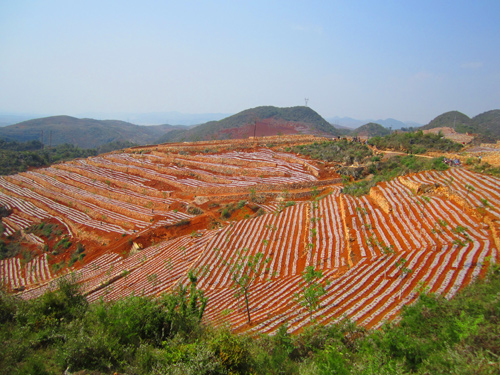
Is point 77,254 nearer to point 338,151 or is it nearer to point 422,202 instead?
point 422,202

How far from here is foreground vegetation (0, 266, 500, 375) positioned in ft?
12.9

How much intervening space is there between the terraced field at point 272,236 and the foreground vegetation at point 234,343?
147cm

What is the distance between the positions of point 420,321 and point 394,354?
3.33 feet

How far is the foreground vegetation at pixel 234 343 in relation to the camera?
393cm

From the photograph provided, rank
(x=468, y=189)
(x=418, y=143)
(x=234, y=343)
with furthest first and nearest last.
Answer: (x=418, y=143) < (x=468, y=189) < (x=234, y=343)

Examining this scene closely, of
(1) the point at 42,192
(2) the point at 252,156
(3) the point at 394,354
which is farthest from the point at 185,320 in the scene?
(1) the point at 42,192

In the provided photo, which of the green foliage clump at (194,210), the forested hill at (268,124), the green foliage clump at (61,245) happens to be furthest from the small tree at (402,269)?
A: the forested hill at (268,124)

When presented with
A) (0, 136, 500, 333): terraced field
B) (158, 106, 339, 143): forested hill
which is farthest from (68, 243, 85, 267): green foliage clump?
(158, 106, 339, 143): forested hill

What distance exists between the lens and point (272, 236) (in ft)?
43.0

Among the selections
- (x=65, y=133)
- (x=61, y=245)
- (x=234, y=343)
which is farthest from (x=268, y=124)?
(x=65, y=133)

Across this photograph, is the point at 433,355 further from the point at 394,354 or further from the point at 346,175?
the point at 346,175

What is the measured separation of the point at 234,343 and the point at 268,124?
70468mm

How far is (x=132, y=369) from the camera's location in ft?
13.9

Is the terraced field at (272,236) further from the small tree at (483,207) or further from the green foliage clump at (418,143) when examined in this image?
the green foliage clump at (418,143)
